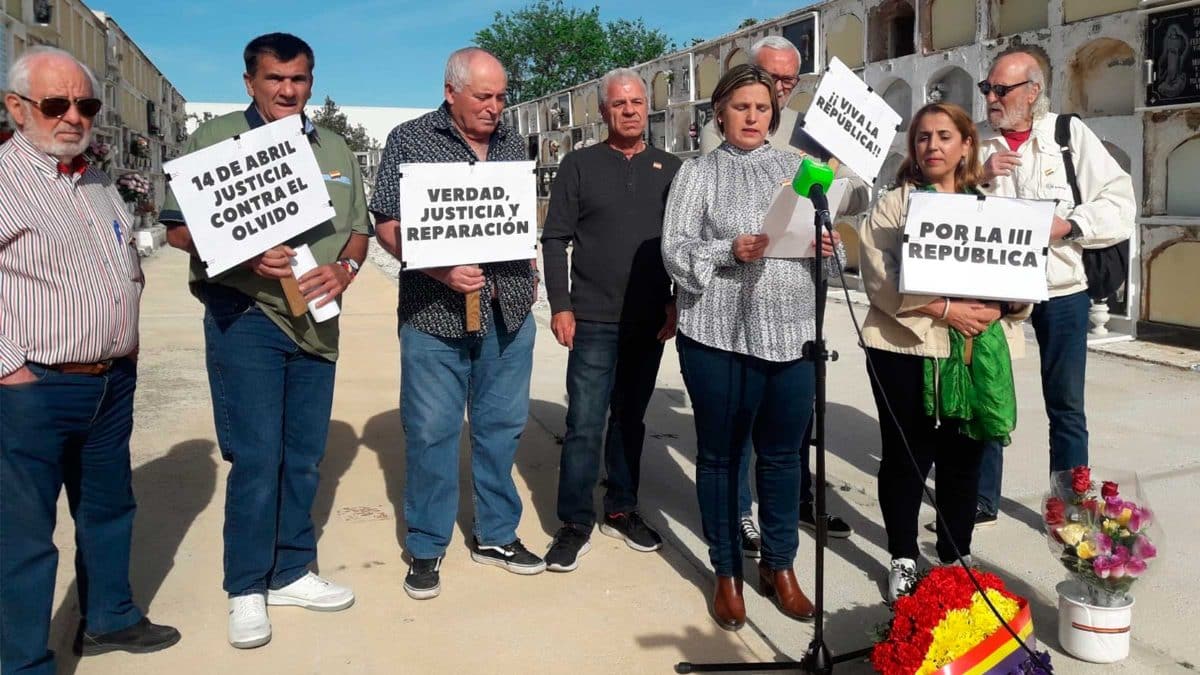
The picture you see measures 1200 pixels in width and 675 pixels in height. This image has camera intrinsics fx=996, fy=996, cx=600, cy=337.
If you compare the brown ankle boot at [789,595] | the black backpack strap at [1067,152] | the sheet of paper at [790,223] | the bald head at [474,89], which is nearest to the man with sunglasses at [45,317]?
the bald head at [474,89]

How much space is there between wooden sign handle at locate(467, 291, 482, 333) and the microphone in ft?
4.24

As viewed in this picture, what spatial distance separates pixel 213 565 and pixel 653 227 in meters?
2.16

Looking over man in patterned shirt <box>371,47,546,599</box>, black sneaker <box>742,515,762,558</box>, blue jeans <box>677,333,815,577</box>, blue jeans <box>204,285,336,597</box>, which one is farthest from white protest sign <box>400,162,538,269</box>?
black sneaker <box>742,515,762,558</box>

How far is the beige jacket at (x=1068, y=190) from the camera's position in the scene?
3.78 meters

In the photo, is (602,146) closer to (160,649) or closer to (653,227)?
(653,227)

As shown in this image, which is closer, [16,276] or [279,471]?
[16,276]

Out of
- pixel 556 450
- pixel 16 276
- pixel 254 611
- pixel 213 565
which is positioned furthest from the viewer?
pixel 556 450

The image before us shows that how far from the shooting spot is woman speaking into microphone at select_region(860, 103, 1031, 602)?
3.26 m

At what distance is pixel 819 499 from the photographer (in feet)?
8.85

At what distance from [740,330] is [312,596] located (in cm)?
→ 175

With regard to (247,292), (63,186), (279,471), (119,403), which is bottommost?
(279,471)

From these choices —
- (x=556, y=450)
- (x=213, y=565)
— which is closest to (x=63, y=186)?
(x=213, y=565)

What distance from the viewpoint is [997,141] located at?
155 inches

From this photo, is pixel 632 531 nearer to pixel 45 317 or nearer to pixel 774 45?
pixel 774 45
